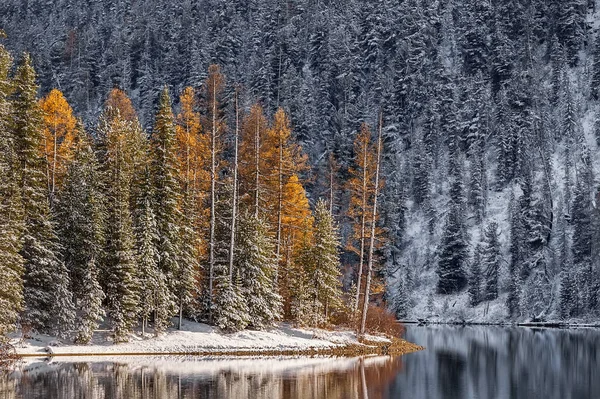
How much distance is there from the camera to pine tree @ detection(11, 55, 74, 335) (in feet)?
112

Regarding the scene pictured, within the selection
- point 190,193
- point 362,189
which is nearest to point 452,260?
point 362,189

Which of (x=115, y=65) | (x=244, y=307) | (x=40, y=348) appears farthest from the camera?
(x=115, y=65)

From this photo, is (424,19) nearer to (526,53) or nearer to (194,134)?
(526,53)

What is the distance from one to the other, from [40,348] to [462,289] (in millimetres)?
72933

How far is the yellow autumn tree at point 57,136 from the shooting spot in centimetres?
4406

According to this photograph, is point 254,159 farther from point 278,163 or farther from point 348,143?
point 348,143

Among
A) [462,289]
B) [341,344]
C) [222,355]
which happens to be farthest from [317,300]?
[462,289]

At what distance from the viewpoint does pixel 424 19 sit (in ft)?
453

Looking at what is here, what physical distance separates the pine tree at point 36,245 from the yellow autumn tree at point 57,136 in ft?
18.4

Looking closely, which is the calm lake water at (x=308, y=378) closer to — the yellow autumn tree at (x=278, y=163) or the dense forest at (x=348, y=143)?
the dense forest at (x=348, y=143)

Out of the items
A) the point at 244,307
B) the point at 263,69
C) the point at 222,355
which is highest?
the point at 263,69

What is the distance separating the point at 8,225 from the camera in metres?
29.8

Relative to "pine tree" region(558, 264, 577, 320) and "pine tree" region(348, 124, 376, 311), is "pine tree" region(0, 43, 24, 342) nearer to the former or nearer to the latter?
"pine tree" region(348, 124, 376, 311)

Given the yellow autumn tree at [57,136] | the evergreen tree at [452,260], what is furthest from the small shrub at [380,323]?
the evergreen tree at [452,260]
